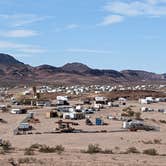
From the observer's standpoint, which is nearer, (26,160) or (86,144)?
(26,160)

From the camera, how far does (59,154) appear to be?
107 feet

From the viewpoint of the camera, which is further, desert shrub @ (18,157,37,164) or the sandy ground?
the sandy ground

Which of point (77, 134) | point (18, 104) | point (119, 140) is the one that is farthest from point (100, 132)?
point (18, 104)

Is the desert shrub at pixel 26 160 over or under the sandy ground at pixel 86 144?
over

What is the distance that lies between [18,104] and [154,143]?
69008mm

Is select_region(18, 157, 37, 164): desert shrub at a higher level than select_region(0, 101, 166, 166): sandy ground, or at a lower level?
higher

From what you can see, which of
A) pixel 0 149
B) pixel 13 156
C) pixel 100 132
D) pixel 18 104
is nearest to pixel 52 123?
pixel 100 132

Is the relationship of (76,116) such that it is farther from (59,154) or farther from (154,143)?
(59,154)

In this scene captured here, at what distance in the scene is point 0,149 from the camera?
35.2 m

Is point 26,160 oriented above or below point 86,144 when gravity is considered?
above

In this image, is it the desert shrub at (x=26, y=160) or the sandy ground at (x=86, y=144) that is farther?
the sandy ground at (x=86, y=144)

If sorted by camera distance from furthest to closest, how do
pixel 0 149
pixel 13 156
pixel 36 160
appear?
pixel 0 149
pixel 13 156
pixel 36 160

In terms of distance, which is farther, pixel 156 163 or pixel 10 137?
pixel 10 137

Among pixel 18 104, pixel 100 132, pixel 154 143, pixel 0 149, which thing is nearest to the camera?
pixel 0 149
